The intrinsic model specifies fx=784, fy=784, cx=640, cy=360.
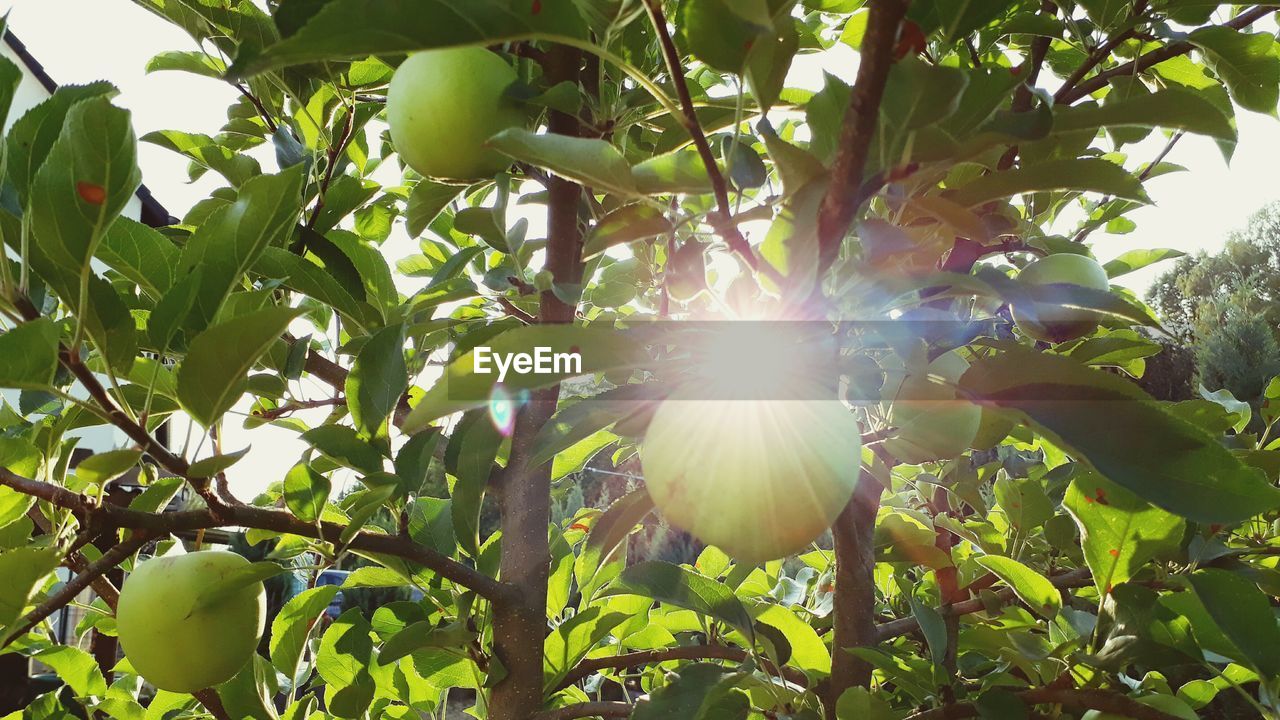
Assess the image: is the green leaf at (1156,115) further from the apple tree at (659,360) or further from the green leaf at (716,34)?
the green leaf at (716,34)

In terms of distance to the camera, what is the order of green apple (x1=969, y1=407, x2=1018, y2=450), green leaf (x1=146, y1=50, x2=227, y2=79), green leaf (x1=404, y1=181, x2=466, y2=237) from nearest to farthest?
green apple (x1=969, y1=407, x2=1018, y2=450) < green leaf (x1=404, y1=181, x2=466, y2=237) < green leaf (x1=146, y1=50, x2=227, y2=79)

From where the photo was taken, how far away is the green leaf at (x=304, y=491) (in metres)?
0.63

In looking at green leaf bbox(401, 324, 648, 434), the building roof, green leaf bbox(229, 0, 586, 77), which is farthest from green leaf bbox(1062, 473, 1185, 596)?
the building roof

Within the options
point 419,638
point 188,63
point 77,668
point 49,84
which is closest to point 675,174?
point 419,638

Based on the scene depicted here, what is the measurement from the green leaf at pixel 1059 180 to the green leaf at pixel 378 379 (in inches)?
18.2

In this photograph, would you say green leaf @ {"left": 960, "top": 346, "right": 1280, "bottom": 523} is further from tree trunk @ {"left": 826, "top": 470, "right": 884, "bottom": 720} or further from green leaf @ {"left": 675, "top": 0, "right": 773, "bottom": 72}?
tree trunk @ {"left": 826, "top": 470, "right": 884, "bottom": 720}

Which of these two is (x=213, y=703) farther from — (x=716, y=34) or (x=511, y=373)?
(x=716, y=34)

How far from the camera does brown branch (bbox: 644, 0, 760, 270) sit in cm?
42

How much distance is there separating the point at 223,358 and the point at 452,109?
0.29 m

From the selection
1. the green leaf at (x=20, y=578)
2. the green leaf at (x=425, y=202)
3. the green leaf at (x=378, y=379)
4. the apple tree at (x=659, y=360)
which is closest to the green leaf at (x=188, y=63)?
the apple tree at (x=659, y=360)

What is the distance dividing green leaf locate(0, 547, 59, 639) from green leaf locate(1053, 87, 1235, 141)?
724 mm

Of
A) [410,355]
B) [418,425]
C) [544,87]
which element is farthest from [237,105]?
[418,425]

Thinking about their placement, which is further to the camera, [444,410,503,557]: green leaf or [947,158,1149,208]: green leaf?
[444,410,503,557]: green leaf

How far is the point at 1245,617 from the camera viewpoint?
1.90 feet
